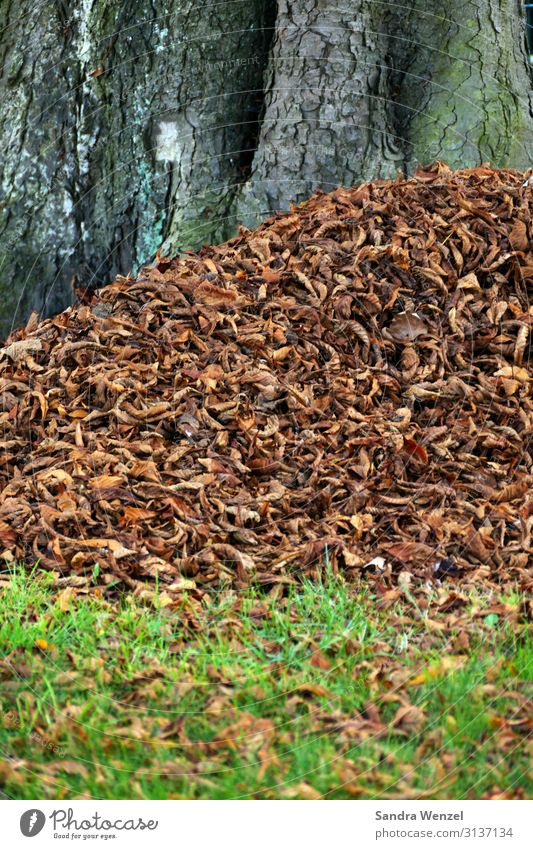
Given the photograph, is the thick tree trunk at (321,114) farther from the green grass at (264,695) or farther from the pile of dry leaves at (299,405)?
the green grass at (264,695)

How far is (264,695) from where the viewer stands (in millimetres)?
2564

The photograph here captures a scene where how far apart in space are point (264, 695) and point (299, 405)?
143cm

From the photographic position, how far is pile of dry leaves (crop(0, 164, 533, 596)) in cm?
325

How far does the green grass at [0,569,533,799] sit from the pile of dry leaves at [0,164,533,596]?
0.22m

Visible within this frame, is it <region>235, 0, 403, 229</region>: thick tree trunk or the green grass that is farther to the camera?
<region>235, 0, 403, 229</region>: thick tree trunk

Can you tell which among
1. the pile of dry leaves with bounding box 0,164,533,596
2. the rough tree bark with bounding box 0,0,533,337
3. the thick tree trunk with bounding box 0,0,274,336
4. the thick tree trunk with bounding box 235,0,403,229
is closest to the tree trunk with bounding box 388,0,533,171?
the rough tree bark with bounding box 0,0,533,337

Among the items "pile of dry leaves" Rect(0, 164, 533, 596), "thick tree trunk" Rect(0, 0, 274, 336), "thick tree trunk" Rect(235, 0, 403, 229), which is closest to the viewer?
"pile of dry leaves" Rect(0, 164, 533, 596)

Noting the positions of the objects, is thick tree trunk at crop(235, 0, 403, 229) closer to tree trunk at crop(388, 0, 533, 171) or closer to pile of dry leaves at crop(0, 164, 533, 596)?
tree trunk at crop(388, 0, 533, 171)

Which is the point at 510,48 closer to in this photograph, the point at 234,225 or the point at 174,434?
the point at 234,225

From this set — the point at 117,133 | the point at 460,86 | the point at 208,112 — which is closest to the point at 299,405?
the point at 208,112

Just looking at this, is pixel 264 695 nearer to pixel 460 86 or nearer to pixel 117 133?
pixel 117 133

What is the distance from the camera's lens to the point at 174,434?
3.67m

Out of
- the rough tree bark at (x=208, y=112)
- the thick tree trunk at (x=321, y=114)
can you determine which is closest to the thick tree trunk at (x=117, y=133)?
the rough tree bark at (x=208, y=112)

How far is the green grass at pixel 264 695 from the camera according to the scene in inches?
90.3
